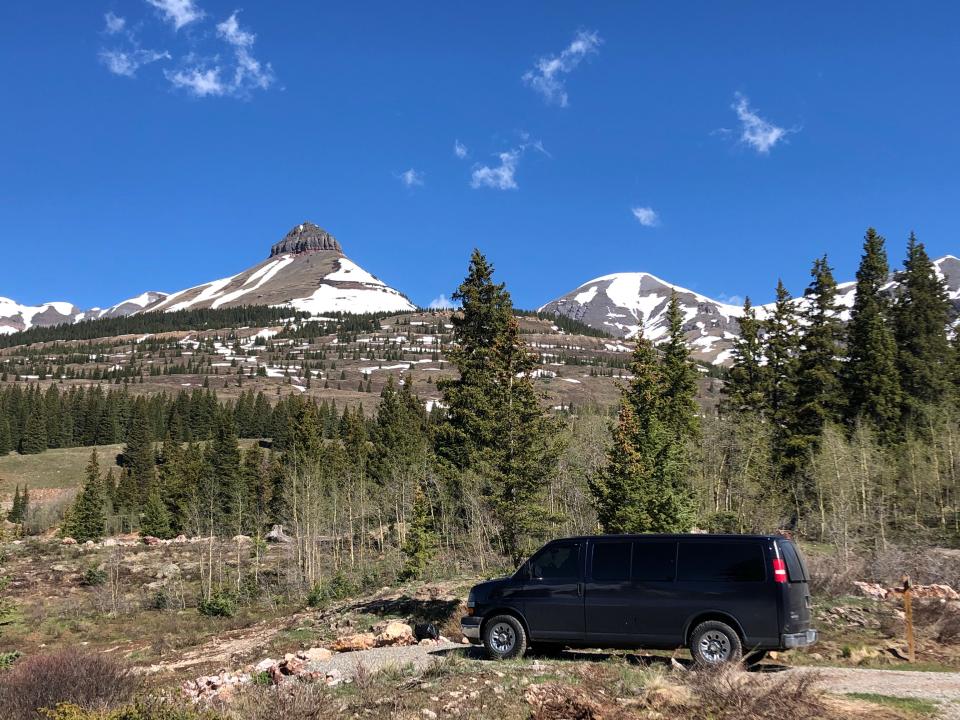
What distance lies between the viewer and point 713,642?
12.2m

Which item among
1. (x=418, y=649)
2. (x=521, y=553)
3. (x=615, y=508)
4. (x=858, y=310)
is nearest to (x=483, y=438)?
(x=521, y=553)

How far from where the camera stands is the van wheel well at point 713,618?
39.6 feet

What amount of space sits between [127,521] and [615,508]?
76.7 m

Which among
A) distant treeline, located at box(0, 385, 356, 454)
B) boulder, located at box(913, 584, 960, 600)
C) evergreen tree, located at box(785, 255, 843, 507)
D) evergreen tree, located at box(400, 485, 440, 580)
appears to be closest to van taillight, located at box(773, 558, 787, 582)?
boulder, located at box(913, 584, 960, 600)

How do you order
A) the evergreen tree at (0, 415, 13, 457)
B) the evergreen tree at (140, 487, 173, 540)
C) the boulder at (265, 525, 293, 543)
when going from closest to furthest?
the boulder at (265, 525, 293, 543) → the evergreen tree at (140, 487, 173, 540) → the evergreen tree at (0, 415, 13, 457)

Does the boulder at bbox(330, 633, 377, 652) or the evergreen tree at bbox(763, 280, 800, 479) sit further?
the evergreen tree at bbox(763, 280, 800, 479)

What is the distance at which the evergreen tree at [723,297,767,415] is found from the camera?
47.9m

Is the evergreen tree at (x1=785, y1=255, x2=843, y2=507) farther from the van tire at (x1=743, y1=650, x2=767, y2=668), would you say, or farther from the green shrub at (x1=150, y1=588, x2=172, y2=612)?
the green shrub at (x1=150, y1=588, x2=172, y2=612)

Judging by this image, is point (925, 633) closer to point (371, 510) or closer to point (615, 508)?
point (615, 508)

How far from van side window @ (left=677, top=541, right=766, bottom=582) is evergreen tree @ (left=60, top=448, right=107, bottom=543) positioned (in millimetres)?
80838

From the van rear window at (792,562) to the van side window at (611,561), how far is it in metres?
2.63

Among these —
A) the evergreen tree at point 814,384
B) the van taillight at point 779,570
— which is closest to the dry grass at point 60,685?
the van taillight at point 779,570

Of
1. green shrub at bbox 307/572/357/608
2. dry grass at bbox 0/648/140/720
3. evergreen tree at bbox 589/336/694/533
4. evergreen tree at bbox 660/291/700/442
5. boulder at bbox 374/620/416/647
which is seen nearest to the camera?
dry grass at bbox 0/648/140/720

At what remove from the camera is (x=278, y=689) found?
10.3 metres
